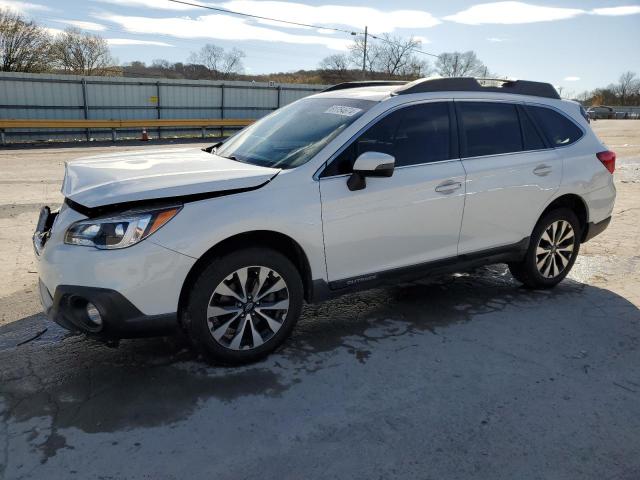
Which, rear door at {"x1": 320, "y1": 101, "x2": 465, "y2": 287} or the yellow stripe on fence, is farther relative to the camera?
the yellow stripe on fence

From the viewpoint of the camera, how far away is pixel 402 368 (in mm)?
3533

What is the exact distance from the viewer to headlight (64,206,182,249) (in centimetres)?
301

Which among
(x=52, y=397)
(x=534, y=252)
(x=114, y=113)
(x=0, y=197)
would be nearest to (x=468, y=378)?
(x=534, y=252)

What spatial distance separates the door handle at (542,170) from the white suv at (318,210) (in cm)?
2

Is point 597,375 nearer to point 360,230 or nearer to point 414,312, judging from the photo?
point 414,312

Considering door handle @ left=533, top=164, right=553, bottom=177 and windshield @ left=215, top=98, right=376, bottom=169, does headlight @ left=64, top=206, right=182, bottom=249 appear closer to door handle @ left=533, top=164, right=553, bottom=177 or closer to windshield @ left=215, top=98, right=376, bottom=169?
windshield @ left=215, top=98, right=376, bottom=169

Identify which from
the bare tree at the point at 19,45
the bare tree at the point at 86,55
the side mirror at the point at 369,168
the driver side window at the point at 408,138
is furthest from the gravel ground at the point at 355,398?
the bare tree at the point at 86,55

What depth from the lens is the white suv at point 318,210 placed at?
3.07m

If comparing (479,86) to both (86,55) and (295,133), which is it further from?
(86,55)

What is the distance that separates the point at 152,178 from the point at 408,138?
6.17ft

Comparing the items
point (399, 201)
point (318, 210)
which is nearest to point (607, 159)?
point (399, 201)

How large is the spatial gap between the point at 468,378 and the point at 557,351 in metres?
0.88

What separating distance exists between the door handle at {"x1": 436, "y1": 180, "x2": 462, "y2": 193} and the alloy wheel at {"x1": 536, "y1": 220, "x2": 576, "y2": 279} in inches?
48.9

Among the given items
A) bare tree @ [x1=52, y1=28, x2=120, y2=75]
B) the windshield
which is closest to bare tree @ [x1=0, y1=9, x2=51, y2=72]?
bare tree @ [x1=52, y1=28, x2=120, y2=75]
